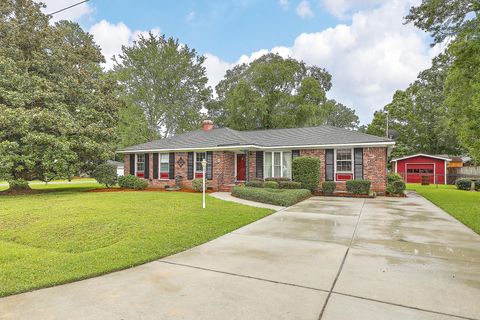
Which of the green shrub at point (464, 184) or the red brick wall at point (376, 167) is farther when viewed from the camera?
the green shrub at point (464, 184)

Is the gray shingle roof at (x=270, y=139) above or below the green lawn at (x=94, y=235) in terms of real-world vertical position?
above

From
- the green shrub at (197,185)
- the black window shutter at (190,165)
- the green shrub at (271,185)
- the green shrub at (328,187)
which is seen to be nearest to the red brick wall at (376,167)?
the green shrub at (328,187)

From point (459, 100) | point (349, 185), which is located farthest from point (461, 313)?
point (459, 100)

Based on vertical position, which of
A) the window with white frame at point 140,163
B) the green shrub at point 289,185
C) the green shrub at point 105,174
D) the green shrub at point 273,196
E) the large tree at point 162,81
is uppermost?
the large tree at point 162,81

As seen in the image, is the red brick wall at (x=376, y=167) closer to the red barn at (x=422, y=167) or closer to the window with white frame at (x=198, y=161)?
the window with white frame at (x=198, y=161)

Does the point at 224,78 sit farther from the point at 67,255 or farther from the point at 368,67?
the point at 67,255

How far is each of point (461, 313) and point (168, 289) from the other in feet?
10.1

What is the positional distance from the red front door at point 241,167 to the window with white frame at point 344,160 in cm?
530

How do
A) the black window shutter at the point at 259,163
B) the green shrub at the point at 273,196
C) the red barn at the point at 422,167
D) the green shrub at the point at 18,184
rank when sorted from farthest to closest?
the red barn at the point at 422,167, the black window shutter at the point at 259,163, the green shrub at the point at 18,184, the green shrub at the point at 273,196

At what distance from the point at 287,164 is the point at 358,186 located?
13.2ft

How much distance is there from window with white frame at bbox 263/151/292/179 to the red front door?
1336mm

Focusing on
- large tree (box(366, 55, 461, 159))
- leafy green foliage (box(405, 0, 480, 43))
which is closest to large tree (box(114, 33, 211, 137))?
large tree (box(366, 55, 461, 159))

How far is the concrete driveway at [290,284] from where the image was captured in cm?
280

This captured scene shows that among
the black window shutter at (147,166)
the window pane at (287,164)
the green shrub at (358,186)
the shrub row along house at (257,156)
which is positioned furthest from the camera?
the black window shutter at (147,166)
